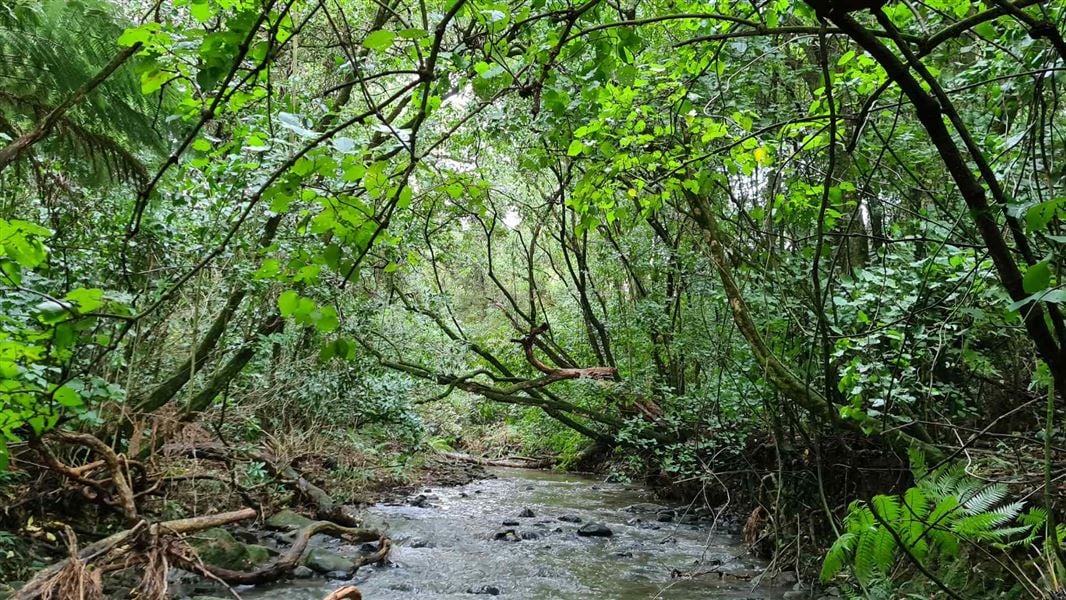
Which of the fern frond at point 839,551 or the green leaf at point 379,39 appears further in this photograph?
the fern frond at point 839,551

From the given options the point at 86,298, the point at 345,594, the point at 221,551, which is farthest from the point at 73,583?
the point at 86,298

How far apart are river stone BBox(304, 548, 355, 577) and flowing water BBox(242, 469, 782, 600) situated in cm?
18

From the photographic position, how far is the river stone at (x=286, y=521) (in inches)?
311

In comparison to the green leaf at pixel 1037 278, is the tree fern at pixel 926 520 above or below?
below

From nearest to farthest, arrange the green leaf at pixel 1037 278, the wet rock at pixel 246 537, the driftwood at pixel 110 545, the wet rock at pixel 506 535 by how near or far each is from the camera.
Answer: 1. the green leaf at pixel 1037 278
2. the driftwood at pixel 110 545
3. the wet rock at pixel 246 537
4. the wet rock at pixel 506 535

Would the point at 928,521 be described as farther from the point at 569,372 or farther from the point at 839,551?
the point at 569,372

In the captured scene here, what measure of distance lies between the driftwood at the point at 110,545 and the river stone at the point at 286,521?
2.15 m

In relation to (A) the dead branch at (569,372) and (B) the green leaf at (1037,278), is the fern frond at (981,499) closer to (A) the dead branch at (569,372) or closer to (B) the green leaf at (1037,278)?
(B) the green leaf at (1037,278)

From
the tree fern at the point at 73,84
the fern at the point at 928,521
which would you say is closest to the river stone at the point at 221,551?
the tree fern at the point at 73,84

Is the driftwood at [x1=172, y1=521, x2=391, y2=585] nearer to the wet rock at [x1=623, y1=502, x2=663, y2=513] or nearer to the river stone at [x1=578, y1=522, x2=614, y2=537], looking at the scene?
the river stone at [x1=578, y1=522, x2=614, y2=537]

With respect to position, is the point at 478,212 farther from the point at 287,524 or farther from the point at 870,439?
the point at 870,439

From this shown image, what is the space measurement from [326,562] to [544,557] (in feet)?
7.78

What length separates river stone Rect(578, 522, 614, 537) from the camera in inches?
333

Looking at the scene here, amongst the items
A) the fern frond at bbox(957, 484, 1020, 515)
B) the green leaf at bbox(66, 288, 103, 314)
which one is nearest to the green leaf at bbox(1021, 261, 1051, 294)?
the green leaf at bbox(66, 288, 103, 314)
